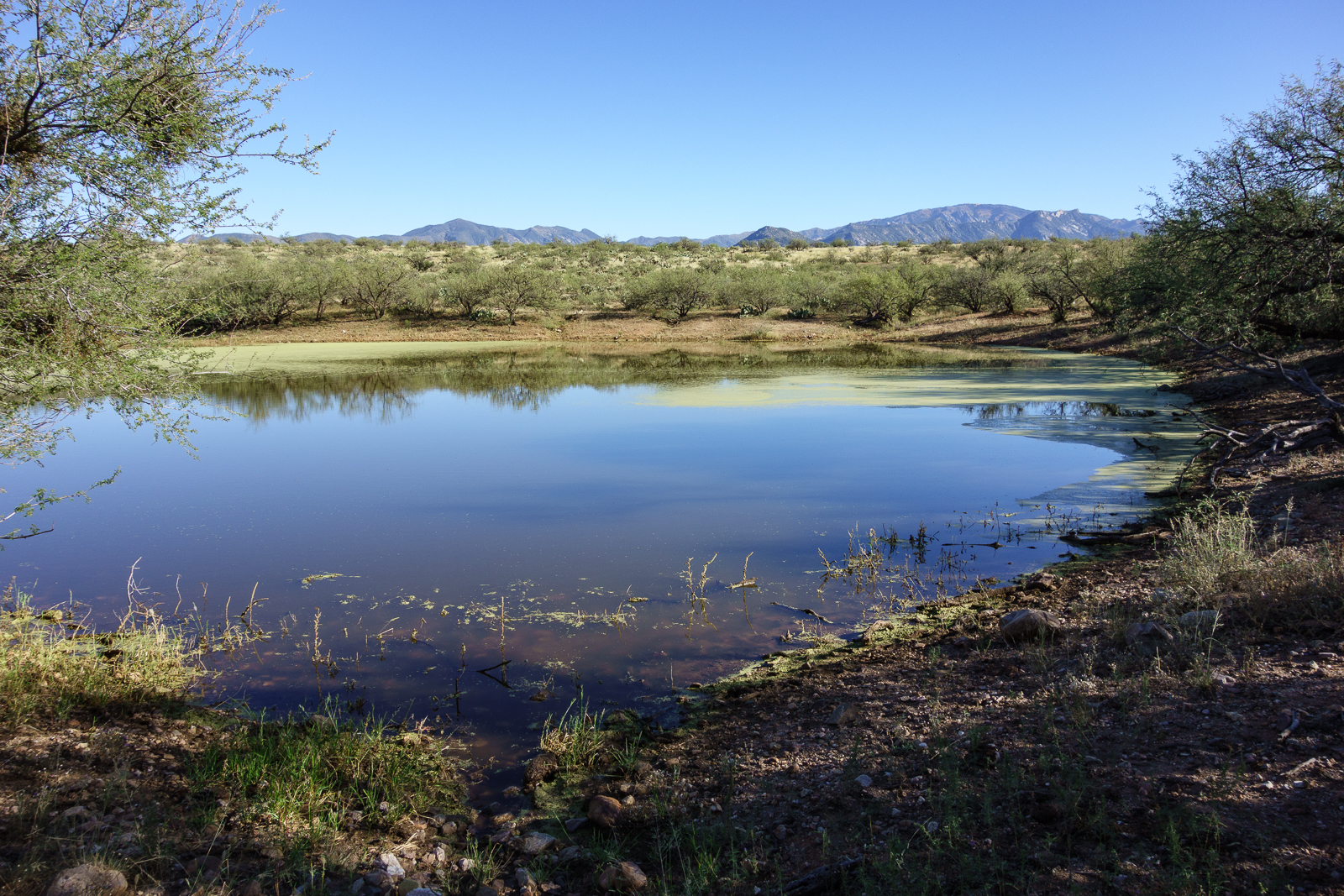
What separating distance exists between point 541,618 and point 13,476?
8.57 metres

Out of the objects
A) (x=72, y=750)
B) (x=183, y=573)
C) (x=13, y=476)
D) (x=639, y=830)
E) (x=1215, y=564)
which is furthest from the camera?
(x=13, y=476)

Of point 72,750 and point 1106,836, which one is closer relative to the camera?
point 1106,836

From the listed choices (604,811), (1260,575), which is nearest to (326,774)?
(604,811)

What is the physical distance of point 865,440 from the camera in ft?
39.5

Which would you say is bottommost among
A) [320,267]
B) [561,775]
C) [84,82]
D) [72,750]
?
[561,775]

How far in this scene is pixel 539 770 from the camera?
3594 mm

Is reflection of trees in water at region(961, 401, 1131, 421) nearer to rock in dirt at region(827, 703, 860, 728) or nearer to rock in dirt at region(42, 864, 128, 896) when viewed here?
rock in dirt at region(827, 703, 860, 728)

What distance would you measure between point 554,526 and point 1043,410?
36.6ft

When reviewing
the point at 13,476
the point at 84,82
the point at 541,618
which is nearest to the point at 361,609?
the point at 541,618

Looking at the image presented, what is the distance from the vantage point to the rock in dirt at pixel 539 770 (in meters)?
3.55

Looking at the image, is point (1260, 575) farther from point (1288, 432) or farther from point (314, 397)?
point (314, 397)

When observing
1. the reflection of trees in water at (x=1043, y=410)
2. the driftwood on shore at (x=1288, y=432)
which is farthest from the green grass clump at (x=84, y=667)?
the reflection of trees in water at (x=1043, y=410)

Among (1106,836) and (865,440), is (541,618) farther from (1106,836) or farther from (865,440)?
(865,440)

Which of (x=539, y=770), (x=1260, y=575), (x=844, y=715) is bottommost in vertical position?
(x=539, y=770)
